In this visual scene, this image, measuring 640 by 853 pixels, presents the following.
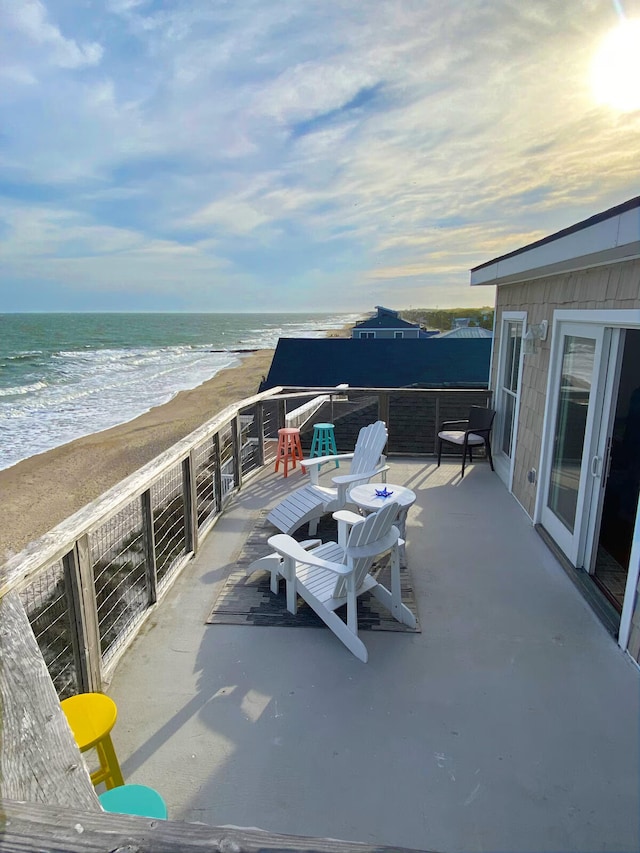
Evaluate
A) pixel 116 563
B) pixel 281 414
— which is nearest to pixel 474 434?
pixel 281 414

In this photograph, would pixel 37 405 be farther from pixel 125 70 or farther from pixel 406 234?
pixel 406 234

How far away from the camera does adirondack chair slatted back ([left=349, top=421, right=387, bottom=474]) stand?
436cm

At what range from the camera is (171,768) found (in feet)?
6.57

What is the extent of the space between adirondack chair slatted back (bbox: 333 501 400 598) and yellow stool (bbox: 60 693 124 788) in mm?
1280

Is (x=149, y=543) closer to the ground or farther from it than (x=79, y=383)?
farther from it

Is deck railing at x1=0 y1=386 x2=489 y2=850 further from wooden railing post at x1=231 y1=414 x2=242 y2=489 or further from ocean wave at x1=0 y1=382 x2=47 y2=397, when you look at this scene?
ocean wave at x1=0 y1=382 x2=47 y2=397

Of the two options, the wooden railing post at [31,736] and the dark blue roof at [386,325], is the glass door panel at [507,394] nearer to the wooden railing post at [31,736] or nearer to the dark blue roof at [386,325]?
the wooden railing post at [31,736]

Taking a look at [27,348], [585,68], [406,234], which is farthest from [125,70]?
[27,348]

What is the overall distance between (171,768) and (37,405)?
786 inches

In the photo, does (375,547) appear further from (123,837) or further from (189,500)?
(123,837)

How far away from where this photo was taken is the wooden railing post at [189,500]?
3636 mm

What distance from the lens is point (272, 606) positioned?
3098 millimetres

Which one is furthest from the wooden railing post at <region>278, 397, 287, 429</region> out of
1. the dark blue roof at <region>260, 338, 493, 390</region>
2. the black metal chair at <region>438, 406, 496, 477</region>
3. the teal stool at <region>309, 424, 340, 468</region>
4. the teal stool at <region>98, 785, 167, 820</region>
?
the dark blue roof at <region>260, 338, 493, 390</region>

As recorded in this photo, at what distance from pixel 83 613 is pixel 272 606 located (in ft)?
4.04
